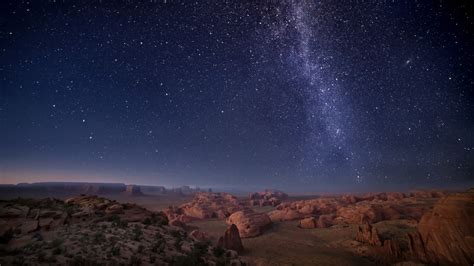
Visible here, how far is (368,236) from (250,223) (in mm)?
19327

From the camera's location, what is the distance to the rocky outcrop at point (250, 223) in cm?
4221

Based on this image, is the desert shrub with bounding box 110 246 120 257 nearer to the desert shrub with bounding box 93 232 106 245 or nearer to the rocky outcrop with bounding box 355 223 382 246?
the desert shrub with bounding box 93 232 106 245

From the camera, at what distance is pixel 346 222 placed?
4634 centimetres

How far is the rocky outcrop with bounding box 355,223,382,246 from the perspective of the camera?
102 feet

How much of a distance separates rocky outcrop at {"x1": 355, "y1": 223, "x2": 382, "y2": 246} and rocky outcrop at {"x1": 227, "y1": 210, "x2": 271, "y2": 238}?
54.5 ft

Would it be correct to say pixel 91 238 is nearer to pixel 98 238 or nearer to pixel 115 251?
pixel 98 238

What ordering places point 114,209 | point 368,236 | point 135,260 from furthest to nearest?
point 368,236
point 114,209
point 135,260

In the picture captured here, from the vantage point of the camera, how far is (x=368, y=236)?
32281mm

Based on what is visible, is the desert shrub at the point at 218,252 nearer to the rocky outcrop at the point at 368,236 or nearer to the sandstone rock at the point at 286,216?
the rocky outcrop at the point at 368,236

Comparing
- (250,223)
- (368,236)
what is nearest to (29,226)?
(250,223)

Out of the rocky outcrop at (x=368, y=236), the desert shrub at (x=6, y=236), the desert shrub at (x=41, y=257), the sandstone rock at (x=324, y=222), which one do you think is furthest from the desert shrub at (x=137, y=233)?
the sandstone rock at (x=324, y=222)

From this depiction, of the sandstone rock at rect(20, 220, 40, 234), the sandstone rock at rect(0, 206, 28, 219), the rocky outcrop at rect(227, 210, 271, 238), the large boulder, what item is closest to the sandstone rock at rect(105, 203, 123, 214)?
the sandstone rock at rect(20, 220, 40, 234)

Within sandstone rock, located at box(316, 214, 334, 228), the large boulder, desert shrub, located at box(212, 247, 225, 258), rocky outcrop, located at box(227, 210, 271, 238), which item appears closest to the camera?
desert shrub, located at box(212, 247, 225, 258)

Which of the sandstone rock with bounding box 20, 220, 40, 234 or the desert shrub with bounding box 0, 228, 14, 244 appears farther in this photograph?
the sandstone rock with bounding box 20, 220, 40, 234
